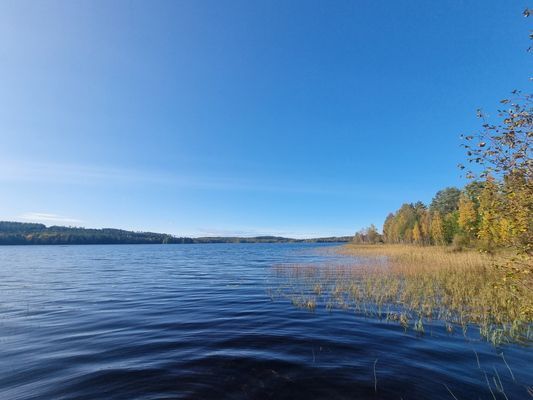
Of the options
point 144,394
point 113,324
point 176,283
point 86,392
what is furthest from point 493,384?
point 176,283

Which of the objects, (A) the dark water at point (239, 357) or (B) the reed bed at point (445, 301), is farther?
(B) the reed bed at point (445, 301)

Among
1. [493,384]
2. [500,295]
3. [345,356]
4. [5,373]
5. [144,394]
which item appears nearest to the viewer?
[144,394]

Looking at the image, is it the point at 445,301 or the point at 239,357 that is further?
the point at 445,301

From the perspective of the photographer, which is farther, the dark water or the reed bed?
the reed bed

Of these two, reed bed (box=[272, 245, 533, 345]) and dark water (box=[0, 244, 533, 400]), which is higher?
reed bed (box=[272, 245, 533, 345])

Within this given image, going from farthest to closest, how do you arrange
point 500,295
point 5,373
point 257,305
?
point 257,305, point 500,295, point 5,373

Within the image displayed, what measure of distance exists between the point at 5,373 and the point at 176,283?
1984 centimetres

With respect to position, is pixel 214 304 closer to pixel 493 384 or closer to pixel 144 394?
pixel 144 394

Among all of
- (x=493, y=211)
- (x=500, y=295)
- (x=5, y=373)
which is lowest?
(x=5, y=373)

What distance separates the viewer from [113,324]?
1384 centimetres

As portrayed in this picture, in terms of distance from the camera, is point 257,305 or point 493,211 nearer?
point 493,211

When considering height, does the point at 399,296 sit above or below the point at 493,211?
below

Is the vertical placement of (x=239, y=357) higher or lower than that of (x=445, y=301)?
lower

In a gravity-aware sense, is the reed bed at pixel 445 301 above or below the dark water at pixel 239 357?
above
